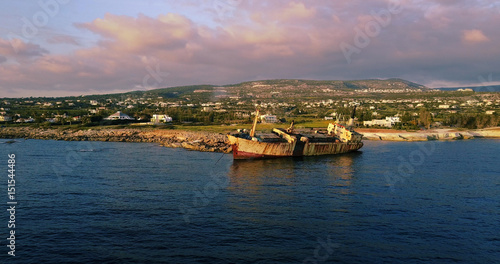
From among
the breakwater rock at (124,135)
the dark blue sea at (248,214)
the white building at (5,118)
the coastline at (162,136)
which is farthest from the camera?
the white building at (5,118)

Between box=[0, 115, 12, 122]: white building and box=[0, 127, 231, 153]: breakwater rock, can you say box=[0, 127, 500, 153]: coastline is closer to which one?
box=[0, 127, 231, 153]: breakwater rock

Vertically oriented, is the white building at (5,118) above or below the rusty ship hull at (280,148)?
above

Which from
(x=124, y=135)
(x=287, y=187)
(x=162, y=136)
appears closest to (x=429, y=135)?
(x=162, y=136)

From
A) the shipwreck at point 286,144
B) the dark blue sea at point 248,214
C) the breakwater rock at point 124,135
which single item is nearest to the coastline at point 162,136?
the breakwater rock at point 124,135

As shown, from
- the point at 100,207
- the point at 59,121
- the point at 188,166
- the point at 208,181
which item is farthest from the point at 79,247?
the point at 59,121

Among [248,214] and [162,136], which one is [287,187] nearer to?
[248,214]

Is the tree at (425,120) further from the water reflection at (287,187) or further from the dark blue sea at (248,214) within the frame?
the water reflection at (287,187)
